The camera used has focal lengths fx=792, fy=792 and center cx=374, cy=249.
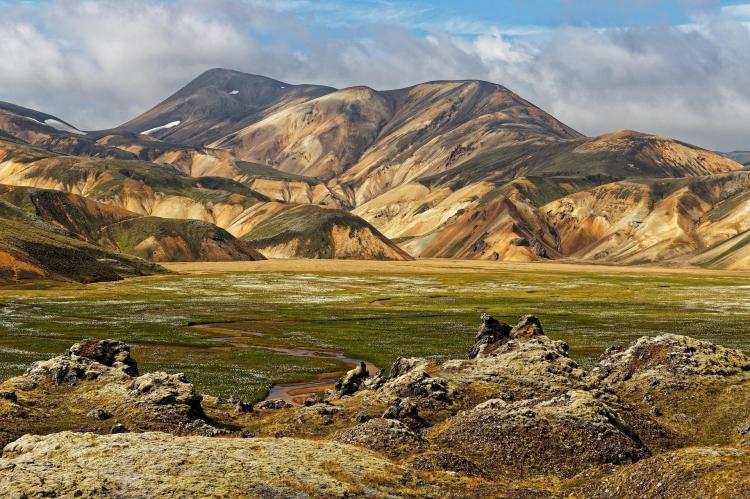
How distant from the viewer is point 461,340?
266ft

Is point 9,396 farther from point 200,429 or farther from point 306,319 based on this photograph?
point 306,319

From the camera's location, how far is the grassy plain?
6769cm

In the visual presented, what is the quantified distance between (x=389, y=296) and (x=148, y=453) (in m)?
128

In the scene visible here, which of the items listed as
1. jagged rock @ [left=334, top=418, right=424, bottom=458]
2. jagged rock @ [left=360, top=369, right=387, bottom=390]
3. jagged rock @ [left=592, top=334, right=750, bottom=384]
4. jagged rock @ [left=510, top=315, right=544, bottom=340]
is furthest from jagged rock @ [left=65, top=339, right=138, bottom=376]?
jagged rock @ [left=592, top=334, right=750, bottom=384]

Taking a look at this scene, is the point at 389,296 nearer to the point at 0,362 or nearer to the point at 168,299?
the point at 168,299

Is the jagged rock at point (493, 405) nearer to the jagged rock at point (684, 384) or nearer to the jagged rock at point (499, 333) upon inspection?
the jagged rock at point (684, 384)

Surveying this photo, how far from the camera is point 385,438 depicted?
1164 inches

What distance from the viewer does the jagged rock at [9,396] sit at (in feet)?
117

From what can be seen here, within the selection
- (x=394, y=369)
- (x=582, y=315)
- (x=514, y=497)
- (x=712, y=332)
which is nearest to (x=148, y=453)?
(x=514, y=497)

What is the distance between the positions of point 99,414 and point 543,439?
19758 millimetres

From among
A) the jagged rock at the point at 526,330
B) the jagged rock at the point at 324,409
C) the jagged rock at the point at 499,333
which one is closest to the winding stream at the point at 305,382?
the jagged rock at the point at 499,333

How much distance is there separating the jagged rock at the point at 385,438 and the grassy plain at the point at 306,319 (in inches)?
860

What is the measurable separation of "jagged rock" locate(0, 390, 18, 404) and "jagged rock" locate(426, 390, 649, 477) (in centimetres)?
1893

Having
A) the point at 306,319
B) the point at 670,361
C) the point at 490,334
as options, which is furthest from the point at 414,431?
the point at 306,319
